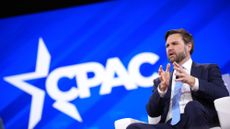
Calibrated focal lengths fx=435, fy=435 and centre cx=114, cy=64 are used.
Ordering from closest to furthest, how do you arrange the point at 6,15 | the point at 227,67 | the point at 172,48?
the point at 172,48 < the point at 227,67 < the point at 6,15

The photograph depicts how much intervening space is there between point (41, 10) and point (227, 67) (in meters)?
2.39

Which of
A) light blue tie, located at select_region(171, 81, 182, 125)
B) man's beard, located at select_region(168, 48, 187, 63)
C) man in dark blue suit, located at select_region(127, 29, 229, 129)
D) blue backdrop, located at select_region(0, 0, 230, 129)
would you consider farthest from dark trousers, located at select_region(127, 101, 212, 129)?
blue backdrop, located at select_region(0, 0, 230, 129)

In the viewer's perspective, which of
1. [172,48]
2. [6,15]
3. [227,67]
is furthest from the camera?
[6,15]

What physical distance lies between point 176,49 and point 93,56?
72.9 inches

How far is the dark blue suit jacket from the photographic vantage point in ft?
10.8

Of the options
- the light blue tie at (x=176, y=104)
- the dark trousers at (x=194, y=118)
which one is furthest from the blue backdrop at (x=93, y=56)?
the dark trousers at (x=194, y=118)

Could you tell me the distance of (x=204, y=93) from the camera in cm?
329

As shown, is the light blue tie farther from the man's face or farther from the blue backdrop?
the blue backdrop

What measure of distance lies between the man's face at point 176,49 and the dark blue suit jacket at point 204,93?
13 cm

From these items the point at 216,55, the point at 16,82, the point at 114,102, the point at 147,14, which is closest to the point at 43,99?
the point at 16,82

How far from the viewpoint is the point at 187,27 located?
5258 millimetres

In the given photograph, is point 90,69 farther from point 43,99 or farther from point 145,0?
point 145,0

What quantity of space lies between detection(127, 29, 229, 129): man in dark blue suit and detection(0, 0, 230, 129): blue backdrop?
5.02 feet

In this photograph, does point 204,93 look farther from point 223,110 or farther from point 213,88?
point 223,110
